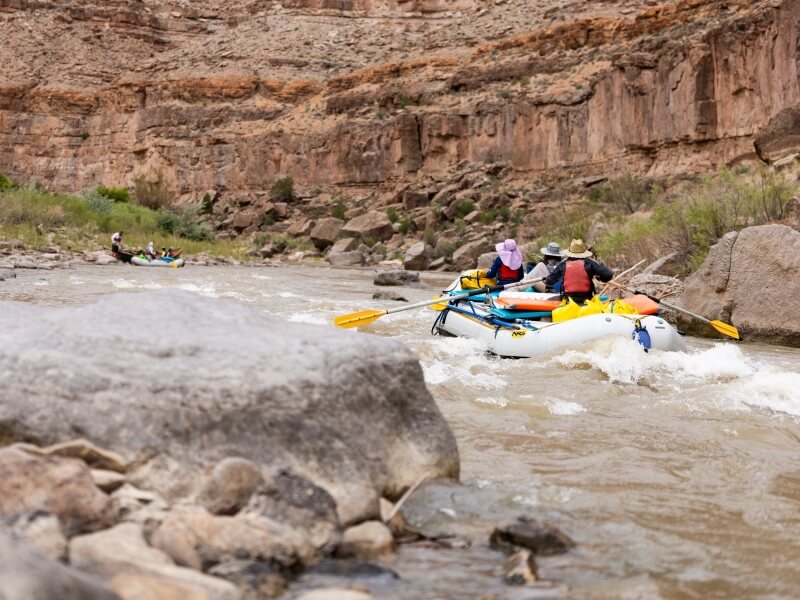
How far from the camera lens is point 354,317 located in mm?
9625

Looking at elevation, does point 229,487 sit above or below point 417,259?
above

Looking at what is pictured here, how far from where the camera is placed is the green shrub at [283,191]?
44094mm

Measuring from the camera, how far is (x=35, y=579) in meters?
1.73

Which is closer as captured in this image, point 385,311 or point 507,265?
point 385,311

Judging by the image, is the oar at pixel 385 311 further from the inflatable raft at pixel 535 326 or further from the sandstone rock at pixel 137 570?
the sandstone rock at pixel 137 570

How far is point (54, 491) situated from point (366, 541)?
1.02 meters

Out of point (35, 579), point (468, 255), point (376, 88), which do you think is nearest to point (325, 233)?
point (468, 255)

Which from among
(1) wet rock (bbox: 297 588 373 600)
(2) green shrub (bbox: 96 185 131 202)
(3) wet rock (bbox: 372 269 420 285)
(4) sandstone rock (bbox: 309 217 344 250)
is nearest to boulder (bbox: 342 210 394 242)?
(4) sandstone rock (bbox: 309 217 344 250)

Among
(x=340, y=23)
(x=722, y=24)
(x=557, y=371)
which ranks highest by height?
(x=340, y=23)

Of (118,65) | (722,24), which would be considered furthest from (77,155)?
(722,24)

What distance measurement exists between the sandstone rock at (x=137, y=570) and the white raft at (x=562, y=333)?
20.1 feet

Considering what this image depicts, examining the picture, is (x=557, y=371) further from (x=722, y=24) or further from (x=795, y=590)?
Answer: (x=722, y=24)

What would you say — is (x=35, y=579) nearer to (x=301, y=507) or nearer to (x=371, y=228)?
(x=301, y=507)

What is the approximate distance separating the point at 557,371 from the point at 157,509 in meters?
5.18
